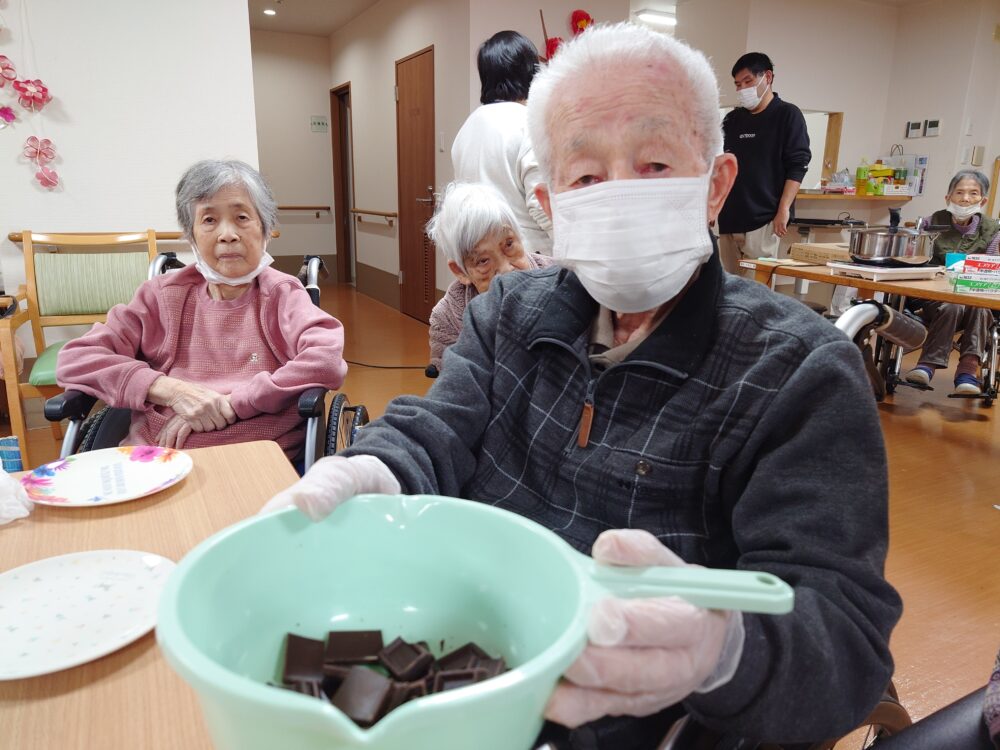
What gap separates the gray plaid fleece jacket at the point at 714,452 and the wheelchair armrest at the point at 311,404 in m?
0.61

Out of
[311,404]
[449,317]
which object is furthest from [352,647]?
[449,317]

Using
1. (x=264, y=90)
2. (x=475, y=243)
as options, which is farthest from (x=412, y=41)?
(x=475, y=243)

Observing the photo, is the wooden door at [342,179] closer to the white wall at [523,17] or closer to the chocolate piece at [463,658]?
the white wall at [523,17]

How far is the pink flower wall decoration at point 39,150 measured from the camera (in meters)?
3.04

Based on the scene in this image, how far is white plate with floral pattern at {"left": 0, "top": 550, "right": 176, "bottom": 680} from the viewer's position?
0.65m

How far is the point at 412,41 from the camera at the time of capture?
5887mm

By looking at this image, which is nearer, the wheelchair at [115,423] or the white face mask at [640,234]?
the white face mask at [640,234]

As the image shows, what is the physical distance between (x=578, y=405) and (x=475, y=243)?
1295 mm

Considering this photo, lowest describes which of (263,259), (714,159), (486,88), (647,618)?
(647,618)

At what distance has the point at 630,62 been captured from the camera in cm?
86

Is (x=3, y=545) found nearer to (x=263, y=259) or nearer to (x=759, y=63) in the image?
(x=263, y=259)

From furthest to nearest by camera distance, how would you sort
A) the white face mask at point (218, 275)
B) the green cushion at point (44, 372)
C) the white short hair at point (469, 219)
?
1. the green cushion at point (44, 372)
2. the white short hair at point (469, 219)
3. the white face mask at point (218, 275)

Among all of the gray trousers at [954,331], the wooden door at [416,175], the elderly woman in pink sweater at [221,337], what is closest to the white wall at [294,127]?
the wooden door at [416,175]

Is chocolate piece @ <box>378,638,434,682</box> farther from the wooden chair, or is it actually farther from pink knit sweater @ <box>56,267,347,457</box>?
the wooden chair
